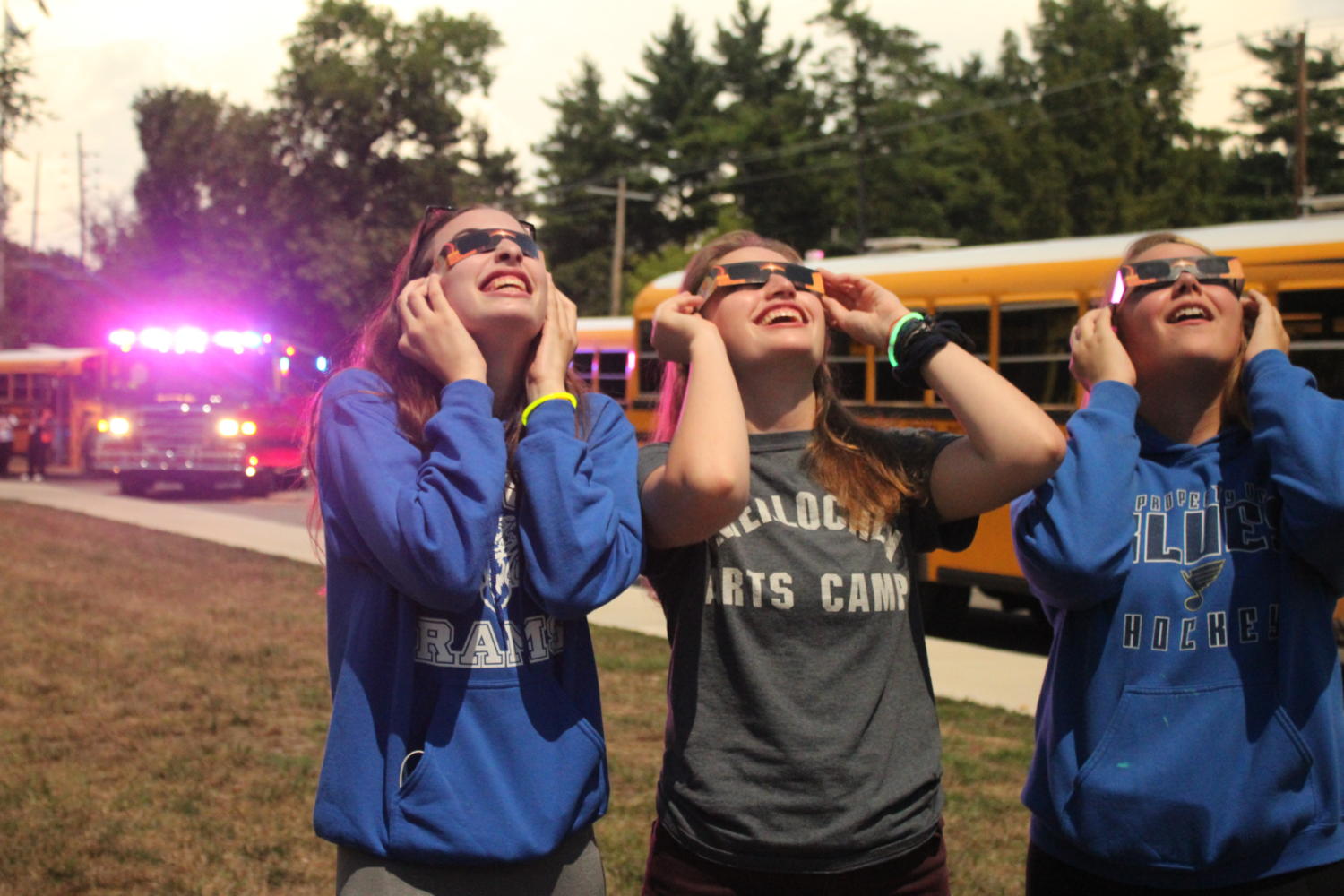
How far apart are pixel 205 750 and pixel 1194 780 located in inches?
186

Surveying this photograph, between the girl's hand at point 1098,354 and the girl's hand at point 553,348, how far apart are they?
875 mm

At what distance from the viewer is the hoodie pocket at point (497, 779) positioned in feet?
6.36

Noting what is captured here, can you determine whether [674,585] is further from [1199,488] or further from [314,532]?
[1199,488]

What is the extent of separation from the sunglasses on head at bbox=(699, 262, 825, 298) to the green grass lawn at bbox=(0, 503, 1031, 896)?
2562 mm

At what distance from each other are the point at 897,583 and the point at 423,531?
791 mm

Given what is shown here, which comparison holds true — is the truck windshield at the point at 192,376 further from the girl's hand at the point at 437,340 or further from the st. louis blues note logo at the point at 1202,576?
the st. louis blues note logo at the point at 1202,576

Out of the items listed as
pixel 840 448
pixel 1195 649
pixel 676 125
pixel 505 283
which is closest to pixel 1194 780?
pixel 1195 649

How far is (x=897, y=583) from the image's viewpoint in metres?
2.21

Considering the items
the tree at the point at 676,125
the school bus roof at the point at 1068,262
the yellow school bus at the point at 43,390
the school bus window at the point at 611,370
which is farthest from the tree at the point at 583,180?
the school bus roof at the point at 1068,262

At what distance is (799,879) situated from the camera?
2084mm

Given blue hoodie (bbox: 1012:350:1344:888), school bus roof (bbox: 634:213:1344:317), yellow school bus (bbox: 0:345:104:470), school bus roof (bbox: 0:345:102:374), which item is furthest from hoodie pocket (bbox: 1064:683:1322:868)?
school bus roof (bbox: 0:345:102:374)

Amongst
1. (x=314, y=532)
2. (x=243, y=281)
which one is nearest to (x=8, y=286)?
(x=243, y=281)

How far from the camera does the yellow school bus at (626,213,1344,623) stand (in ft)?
25.7

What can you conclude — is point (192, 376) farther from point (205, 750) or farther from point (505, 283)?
point (505, 283)
